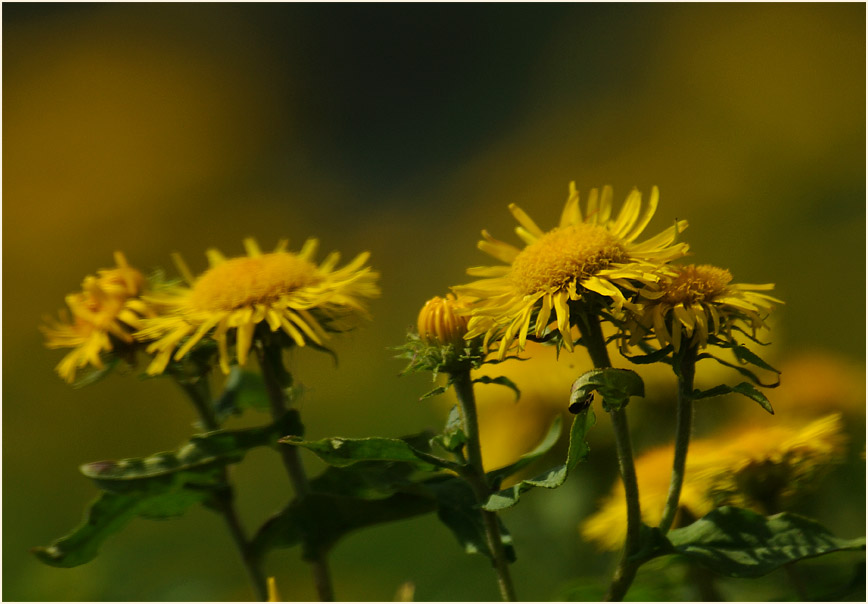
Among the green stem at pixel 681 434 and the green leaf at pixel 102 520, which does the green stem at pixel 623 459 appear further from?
the green leaf at pixel 102 520

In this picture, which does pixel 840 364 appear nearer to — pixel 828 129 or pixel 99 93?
pixel 828 129

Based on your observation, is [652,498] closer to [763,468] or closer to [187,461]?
[763,468]

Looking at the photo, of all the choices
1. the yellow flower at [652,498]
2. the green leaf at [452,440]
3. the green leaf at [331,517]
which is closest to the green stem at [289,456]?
the green leaf at [331,517]

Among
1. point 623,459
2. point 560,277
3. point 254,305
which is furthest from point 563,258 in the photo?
point 254,305

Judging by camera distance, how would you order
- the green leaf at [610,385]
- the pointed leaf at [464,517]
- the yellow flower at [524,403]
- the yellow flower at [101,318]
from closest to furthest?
the green leaf at [610,385] < the pointed leaf at [464,517] < the yellow flower at [101,318] < the yellow flower at [524,403]

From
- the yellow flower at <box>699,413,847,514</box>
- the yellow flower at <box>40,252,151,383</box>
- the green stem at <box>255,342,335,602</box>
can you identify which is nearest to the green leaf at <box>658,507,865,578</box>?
the yellow flower at <box>699,413,847,514</box>

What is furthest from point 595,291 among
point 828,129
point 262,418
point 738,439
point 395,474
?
point 828,129
